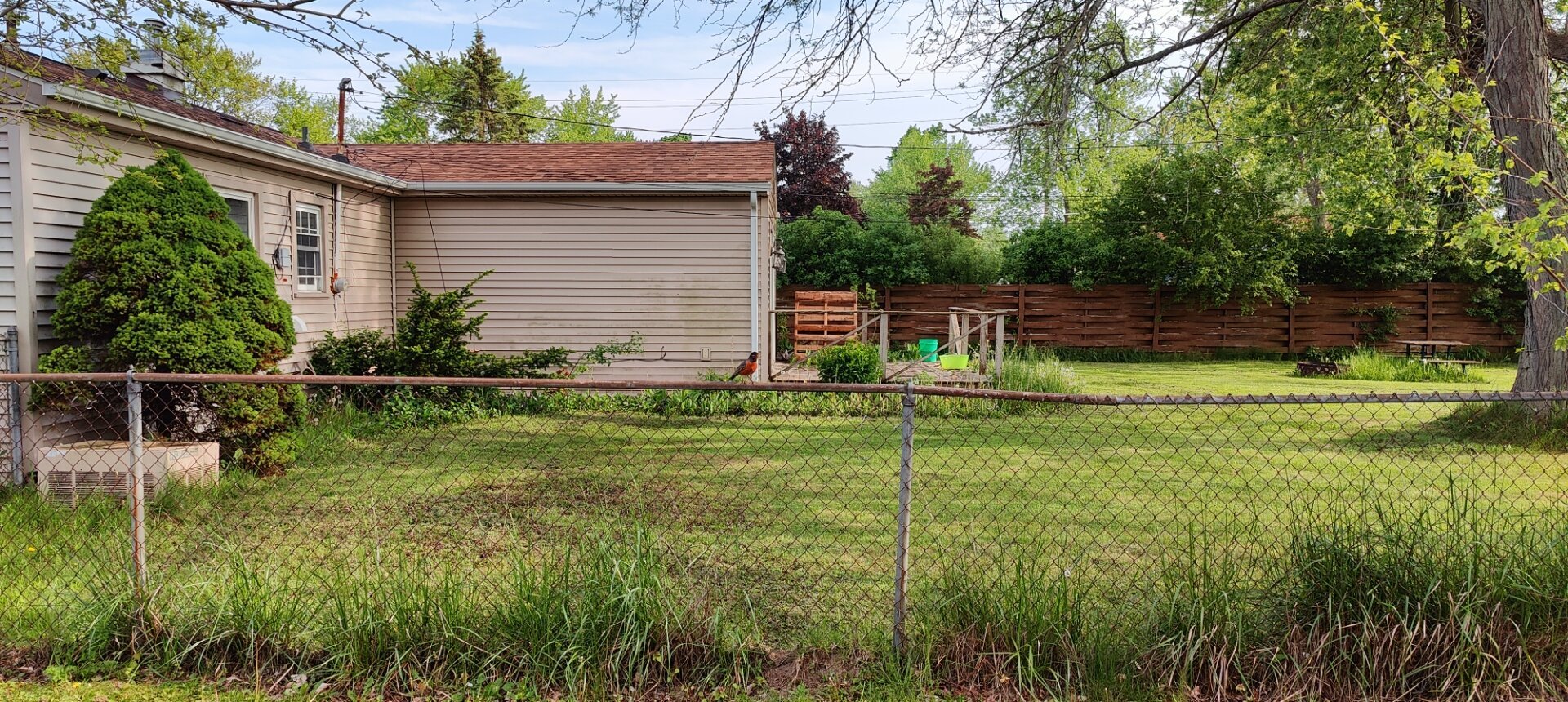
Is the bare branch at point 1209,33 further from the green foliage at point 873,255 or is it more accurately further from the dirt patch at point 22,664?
the green foliage at point 873,255

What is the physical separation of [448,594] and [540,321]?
1061 cm

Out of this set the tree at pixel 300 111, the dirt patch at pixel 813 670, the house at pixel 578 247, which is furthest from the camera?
the tree at pixel 300 111

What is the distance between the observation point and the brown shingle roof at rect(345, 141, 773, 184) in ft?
43.9

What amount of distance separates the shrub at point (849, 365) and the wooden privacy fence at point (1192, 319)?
8.02 meters

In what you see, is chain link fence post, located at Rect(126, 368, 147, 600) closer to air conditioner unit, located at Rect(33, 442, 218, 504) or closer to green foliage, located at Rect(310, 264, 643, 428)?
air conditioner unit, located at Rect(33, 442, 218, 504)

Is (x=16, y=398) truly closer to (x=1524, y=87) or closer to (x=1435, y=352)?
(x=1524, y=87)

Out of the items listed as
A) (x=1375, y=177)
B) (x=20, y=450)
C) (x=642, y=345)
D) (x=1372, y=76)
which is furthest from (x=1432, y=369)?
(x=20, y=450)

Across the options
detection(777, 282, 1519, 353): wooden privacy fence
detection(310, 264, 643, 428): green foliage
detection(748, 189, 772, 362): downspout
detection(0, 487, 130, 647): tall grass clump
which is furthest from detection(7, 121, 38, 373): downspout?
detection(777, 282, 1519, 353): wooden privacy fence

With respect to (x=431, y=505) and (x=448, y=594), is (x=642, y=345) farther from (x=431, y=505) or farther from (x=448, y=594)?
(x=448, y=594)

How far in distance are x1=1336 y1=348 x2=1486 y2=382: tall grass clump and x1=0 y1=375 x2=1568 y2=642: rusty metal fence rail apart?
15.7 ft

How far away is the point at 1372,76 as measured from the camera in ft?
35.2

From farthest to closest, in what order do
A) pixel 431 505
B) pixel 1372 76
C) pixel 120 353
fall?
pixel 1372 76 → pixel 120 353 → pixel 431 505

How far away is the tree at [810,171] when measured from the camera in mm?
29938

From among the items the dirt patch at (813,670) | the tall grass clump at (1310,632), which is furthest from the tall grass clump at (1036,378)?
the dirt patch at (813,670)
